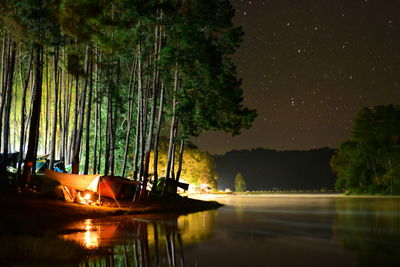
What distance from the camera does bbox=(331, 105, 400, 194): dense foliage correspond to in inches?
2862

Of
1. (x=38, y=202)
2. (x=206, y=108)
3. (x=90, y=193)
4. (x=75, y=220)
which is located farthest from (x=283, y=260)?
(x=206, y=108)

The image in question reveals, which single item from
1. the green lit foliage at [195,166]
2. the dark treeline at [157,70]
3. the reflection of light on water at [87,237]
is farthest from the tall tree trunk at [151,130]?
the green lit foliage at [195,166]

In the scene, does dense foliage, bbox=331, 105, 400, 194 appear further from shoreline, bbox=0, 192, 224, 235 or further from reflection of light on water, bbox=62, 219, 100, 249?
reflection of light on water, bbox=62, 219, 100, 249

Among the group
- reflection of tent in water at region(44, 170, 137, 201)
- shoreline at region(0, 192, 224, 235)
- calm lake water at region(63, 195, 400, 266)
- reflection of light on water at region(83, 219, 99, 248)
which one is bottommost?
calm lake water at region(63, 195, 400, 266)

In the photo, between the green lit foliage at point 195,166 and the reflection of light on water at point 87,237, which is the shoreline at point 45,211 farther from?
the green lit foliage at point 195,166

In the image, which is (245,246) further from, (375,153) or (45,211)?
(375,153)

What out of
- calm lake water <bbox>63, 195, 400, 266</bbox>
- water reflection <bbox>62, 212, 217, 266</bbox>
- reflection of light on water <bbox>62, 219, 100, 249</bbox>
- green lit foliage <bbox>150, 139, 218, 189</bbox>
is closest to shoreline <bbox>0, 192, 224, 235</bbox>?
reflection of light on water <bbox>62, 219, 100, 249</bbox>

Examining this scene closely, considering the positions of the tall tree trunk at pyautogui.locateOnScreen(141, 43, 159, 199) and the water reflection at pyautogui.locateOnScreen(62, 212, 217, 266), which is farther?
the tall tree trunk at pyautogui.locateOnScreen(141, 43, 159, 199)

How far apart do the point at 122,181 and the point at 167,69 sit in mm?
9080

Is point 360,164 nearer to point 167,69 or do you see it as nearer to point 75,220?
point 167,69

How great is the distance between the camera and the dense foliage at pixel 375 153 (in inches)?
2862

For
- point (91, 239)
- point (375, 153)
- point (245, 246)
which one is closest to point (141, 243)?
point (91, 239)

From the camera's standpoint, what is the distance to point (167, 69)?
32.5 m

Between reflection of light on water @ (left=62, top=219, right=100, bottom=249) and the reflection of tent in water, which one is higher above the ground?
the reflection of tent in water
